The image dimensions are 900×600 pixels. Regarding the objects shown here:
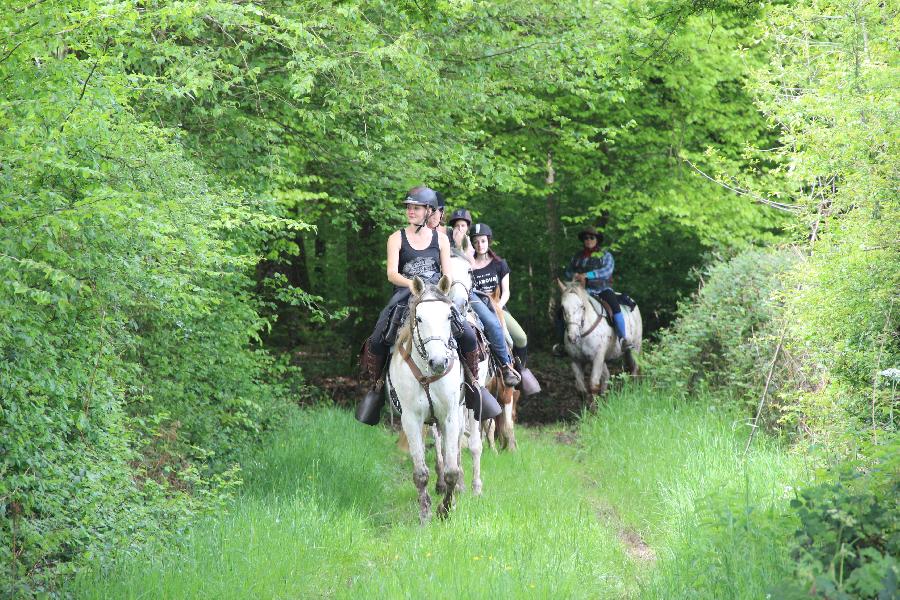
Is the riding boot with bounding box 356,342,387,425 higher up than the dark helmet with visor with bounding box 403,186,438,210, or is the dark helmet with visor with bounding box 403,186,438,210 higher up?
the dark helmet with visor with bounding box 403,186,438,210

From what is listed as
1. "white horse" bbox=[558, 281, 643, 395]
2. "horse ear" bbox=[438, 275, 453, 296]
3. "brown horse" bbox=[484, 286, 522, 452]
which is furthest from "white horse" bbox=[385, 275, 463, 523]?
"white horse" bbox=[558, 281, 643, 395]

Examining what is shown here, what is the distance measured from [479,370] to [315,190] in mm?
6598

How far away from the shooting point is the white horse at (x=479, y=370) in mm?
9043

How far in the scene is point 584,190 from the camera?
19531 millimetres

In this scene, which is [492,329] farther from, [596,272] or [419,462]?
[596,272]

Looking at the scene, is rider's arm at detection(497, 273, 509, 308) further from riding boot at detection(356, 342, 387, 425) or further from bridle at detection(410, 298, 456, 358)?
bridle at detection(410, 298, 456, 358)

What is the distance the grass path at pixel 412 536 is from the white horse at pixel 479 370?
0.23m

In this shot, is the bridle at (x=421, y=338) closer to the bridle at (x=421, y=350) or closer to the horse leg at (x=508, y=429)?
the bridle at (x=421, y=350)

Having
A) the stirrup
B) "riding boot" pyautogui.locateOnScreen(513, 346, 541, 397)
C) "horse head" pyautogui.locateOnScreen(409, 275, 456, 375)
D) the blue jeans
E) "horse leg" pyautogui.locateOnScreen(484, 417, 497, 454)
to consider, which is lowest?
"horse leg" pyautogui.locateOnScreen(484, 417, 497, 454)

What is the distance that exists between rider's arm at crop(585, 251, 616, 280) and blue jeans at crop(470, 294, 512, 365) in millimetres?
5574

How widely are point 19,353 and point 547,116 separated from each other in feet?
44.7

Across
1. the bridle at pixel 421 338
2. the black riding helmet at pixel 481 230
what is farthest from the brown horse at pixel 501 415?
the bridle at pixel 421 338

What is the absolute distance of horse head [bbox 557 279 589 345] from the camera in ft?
49.7

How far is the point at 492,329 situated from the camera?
426 inches
